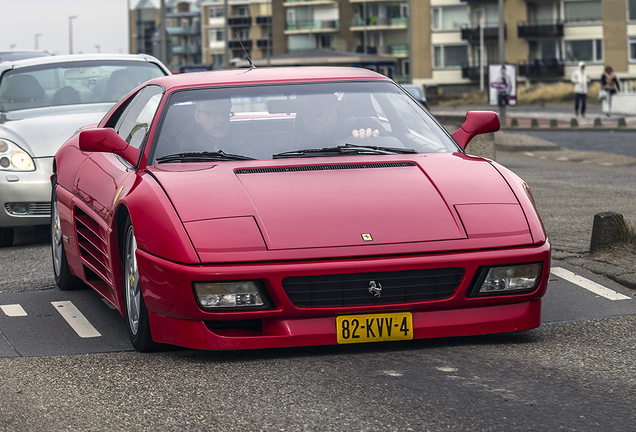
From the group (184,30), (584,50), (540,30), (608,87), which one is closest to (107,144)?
(608,87)

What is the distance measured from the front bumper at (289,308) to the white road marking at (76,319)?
919 millimetres

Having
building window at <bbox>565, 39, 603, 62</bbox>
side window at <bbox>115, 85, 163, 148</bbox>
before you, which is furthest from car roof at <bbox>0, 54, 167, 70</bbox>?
building window at <bbox>565, 39, 603, 62</bbox>

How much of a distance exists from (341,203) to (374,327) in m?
0.59

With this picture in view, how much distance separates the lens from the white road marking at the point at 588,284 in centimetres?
624

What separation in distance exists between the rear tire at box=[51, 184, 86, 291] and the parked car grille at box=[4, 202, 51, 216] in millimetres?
1991

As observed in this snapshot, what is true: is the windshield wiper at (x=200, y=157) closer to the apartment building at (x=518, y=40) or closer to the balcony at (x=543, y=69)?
the apartment building at (x=518, y=40)

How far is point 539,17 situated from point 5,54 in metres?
59.1

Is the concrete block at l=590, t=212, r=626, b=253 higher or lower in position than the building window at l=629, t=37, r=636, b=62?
lower

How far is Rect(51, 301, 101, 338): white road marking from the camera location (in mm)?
5609

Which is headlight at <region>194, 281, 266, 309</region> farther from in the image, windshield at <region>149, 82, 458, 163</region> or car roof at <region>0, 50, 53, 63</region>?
car roof at <region>0, 50, 53, 63</region>

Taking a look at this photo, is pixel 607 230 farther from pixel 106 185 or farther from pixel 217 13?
pixel 217 13

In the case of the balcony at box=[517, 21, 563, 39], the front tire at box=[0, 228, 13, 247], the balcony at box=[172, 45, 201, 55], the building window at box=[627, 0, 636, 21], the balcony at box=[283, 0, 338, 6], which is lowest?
the front tire at box=[0, 228, 13, 247]

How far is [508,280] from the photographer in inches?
187

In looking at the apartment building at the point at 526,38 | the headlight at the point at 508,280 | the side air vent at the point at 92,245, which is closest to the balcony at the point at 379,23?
the apartment building at the point at 526,38
